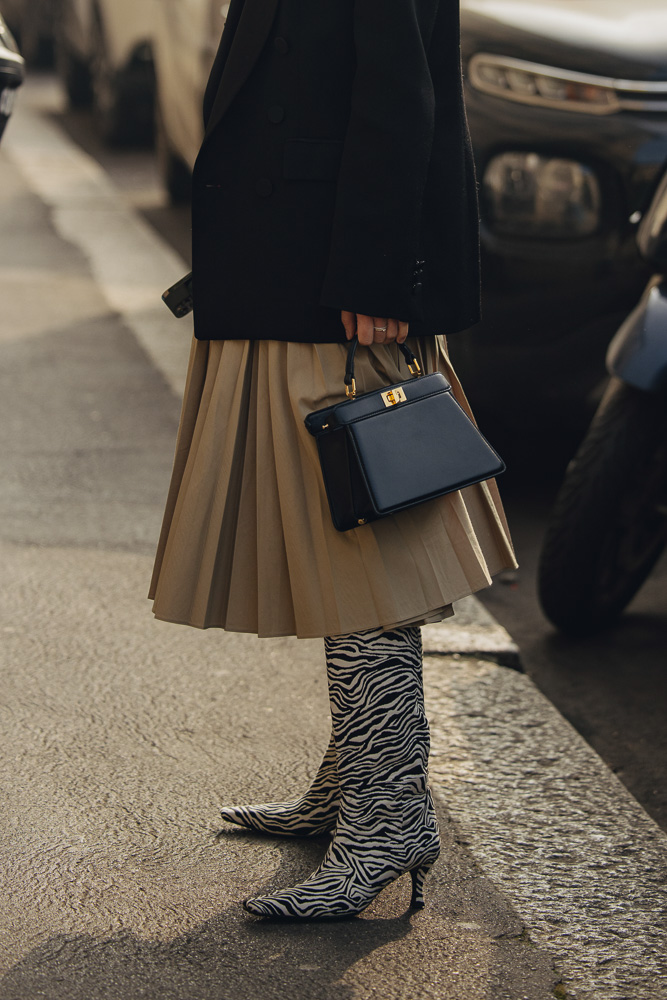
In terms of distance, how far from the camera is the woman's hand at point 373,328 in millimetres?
2207

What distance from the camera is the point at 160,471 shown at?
4.64m

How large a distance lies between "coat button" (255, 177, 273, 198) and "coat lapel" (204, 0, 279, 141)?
4.9 inches

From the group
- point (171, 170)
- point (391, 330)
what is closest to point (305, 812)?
point (391, 330)

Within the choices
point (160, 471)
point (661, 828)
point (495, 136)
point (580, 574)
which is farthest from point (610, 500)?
point (160, 471)

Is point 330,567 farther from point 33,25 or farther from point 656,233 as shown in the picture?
point 33,25

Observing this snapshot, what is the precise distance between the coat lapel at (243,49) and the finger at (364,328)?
Answer: 41 cm

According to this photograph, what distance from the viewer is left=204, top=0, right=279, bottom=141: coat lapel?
2168 mm

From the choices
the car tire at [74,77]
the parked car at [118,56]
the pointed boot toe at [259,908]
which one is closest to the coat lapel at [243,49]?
the pointed boot toe at [259,908]

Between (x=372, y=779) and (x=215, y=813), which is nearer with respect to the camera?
(x=372, y=779)

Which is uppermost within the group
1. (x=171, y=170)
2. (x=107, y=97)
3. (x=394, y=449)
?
(x=394, y=449)

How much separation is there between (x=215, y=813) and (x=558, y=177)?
2.52 metres

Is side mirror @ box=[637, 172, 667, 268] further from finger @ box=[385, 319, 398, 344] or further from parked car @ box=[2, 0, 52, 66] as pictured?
parked car @ box=[2, 0, 52, 66]

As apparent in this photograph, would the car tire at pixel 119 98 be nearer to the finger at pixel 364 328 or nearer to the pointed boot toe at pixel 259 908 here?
the finger at pixel 364 328

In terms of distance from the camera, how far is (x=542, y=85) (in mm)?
4352
